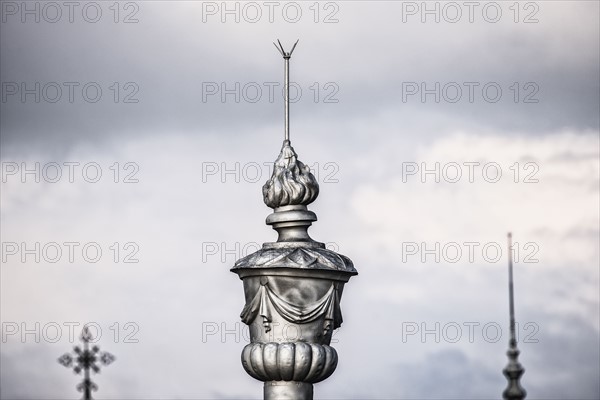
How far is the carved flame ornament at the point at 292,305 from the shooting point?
8056cm

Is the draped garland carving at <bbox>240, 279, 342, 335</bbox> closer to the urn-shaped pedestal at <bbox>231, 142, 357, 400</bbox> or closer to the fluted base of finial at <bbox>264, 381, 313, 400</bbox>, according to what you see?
the urn-shaped pedestal at <bbox>231, 142, 357, 400</bbox>

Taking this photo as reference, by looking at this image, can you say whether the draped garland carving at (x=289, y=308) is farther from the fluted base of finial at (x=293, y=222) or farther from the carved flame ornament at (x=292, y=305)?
the fluted base of finial at (x=293, y=222)

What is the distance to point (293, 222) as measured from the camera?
81688 mm

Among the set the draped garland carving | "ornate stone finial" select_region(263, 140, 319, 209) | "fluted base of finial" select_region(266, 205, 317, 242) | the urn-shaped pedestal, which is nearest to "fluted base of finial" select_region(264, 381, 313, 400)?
the urn-shaped pedestal

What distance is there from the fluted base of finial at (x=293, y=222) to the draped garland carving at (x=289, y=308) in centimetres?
171

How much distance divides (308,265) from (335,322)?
2122 mm

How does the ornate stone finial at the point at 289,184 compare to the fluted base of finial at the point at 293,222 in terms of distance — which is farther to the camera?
the ornate stone finial at the point at 289,184

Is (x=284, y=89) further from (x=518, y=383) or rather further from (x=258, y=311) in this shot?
(x=518, y=383)

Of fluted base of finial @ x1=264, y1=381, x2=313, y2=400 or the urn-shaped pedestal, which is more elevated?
the urn-shaped pedestal

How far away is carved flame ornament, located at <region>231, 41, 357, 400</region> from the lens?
3172 inches

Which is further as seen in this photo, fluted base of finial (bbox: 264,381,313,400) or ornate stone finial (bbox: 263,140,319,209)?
ornate stone finial (bbox: 263,140,319,209)

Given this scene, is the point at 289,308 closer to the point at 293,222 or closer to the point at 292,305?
the point at 292,305

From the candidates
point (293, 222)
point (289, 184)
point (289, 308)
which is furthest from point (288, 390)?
point (289, 184)

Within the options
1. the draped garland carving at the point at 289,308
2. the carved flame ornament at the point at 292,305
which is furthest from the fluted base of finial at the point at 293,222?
the draped garland carving at the point at 289,308
